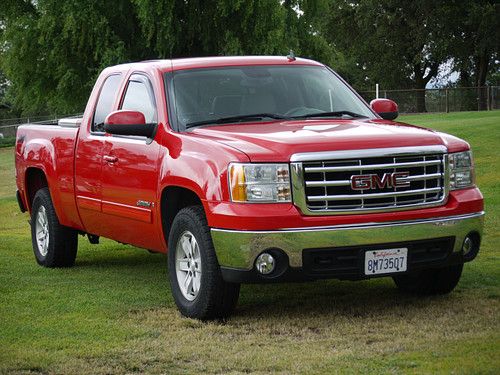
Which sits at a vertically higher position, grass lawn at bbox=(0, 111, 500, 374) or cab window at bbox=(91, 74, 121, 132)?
cab window at bbox=(91, 74, 121, 132)

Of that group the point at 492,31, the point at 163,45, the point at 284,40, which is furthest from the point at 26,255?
the point at 492,31

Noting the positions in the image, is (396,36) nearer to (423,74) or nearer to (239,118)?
(423,74)

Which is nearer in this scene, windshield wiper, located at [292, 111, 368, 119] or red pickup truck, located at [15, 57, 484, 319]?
red pickup truck, located at [15, 57, 484, 319]

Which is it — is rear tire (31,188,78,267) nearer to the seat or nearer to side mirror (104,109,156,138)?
side mirror (104,109,156,138)

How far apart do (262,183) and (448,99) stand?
5584 centimetres

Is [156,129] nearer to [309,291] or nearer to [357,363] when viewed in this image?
[309,291]

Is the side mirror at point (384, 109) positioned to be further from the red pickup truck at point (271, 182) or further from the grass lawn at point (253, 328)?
the grass lawn at point (253, 328)

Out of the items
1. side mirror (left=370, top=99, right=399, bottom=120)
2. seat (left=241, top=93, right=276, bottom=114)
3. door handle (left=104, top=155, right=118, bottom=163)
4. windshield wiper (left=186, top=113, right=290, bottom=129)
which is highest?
seat (left=241, top=93, right=276, bottom=114)

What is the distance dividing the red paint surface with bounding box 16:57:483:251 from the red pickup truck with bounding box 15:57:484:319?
13 mm

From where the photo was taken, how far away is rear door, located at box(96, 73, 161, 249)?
8844 mm

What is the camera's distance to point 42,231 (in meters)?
11.6

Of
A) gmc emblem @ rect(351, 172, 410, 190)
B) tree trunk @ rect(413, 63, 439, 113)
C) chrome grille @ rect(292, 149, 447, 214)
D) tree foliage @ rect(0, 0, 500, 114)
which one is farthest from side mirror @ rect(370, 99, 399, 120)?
tree trunk @ rect(413, 63, 439, 113)

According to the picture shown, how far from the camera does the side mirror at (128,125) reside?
8789 mm

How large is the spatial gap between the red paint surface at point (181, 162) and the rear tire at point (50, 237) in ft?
0.69
